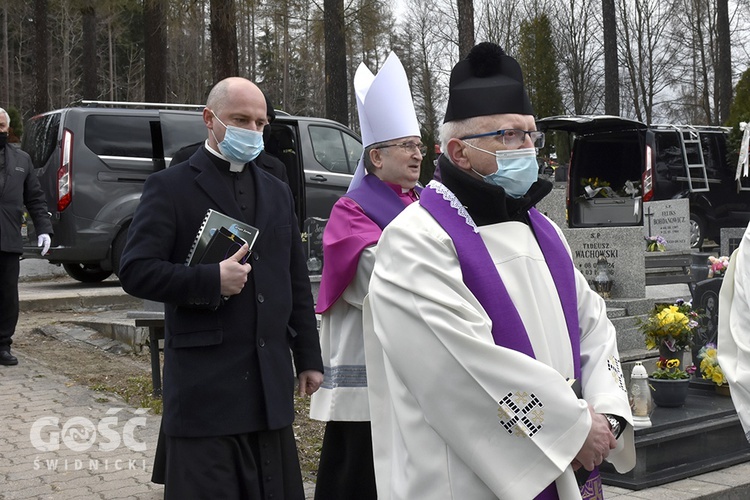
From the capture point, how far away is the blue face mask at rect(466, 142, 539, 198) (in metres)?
2.92

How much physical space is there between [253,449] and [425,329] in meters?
1.13

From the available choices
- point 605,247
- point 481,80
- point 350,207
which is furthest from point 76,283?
point 481,80

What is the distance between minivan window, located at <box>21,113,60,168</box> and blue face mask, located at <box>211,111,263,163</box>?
9.25 meters

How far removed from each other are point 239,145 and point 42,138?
385 inches

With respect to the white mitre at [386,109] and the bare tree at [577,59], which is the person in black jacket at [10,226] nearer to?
the white mitre at [386,109]

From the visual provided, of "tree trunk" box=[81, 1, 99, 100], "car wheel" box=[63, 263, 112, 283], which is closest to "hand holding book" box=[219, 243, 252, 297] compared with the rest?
"car wheel" box=[63, 263, 112, 283]

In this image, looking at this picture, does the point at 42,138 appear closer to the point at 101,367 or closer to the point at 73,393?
the point at 101,367

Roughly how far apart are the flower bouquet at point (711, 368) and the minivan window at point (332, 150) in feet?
23.8

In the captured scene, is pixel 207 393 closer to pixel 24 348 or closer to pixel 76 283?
pixel 24 348

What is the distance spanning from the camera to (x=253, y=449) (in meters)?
3.56

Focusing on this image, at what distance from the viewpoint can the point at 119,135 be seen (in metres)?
12.5

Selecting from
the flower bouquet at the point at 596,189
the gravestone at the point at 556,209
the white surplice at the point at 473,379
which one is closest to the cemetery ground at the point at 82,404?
the white surplice at the point at 473,379

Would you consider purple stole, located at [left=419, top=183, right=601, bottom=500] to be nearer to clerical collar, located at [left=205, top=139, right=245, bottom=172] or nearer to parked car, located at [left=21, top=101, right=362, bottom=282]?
clerical collar, located at [left=205, top=139, right=245, bottom=172]

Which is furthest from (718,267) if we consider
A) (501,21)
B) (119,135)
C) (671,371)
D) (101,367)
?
(501,21)
